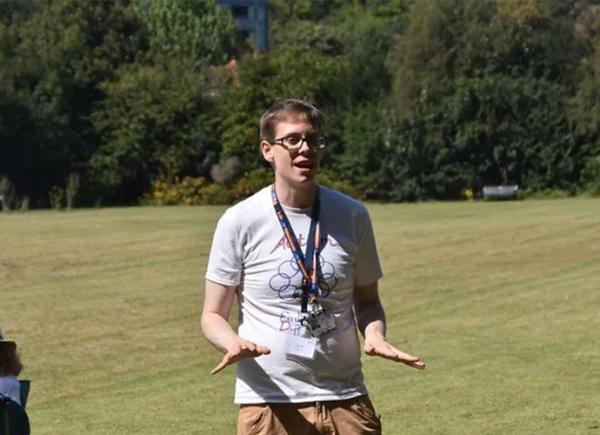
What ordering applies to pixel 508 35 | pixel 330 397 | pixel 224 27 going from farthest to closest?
pixel 224 27, pixel 508 35, pixel 330 397

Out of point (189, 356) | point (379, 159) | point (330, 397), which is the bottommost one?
point (379, 159)

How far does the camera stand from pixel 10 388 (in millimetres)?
6164

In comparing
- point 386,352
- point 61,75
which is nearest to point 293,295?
point 386,352

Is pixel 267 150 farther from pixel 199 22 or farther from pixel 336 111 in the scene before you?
pixel 199 22

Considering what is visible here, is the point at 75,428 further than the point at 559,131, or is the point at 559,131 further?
the point at 559,131

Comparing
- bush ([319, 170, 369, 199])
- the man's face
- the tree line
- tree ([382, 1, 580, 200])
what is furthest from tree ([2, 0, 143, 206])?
the man's face

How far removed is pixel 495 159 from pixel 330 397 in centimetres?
4630

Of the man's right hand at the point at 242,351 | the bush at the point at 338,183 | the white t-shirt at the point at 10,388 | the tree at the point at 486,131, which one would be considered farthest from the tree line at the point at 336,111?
the man's right hand at the point at 242,351

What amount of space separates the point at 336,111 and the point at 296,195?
4961 centimetres

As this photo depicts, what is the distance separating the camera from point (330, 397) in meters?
5.21

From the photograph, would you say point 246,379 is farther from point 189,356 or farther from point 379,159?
point 379,159

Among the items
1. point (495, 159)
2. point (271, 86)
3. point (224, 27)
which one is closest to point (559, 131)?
point (495, 159)

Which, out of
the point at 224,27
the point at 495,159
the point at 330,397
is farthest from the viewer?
the point at 224,27

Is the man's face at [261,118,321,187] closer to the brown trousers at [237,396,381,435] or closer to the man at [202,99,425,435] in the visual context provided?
the man at [202,99,425,435]
